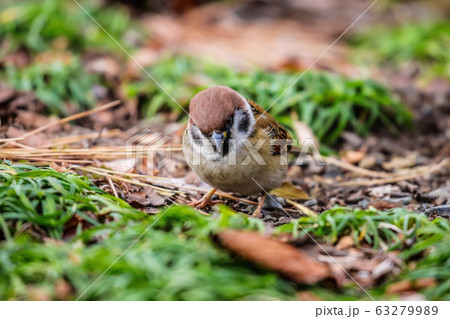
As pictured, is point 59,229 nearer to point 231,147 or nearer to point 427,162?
point 231,147

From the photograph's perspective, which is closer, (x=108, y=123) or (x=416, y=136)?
(x=108, y=123)

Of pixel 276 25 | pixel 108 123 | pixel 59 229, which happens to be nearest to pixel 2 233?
pixel 59 229

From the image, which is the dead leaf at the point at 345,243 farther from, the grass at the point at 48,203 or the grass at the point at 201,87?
the grass at the point at 201,87

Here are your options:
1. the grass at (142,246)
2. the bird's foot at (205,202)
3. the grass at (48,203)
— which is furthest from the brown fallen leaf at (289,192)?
the grass at (48,203)

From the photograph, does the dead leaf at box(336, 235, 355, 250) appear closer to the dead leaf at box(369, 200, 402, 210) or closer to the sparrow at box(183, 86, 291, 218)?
the dead leaf at box(369, 200, 402, 210)

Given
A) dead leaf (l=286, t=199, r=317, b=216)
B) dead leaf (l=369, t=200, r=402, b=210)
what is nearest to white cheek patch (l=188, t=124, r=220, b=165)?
dead leaf (l=286, t=199, r=317, b=216)

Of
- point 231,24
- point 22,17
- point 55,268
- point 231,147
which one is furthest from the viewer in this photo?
point 231,24

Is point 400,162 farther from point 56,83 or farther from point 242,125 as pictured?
point 56,83
